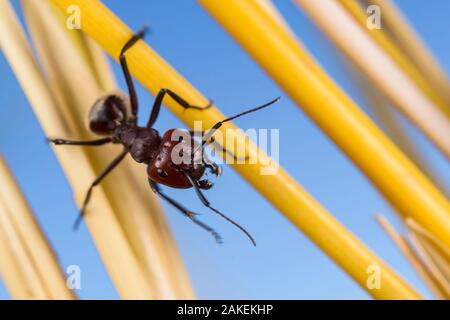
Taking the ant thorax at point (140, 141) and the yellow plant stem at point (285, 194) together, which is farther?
the ant thorax at point (140, 141)

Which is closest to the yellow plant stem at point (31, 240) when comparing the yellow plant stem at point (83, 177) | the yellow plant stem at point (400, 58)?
the yellow plant stem at point (83, 177)

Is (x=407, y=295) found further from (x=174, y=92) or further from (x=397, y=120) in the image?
(x=174, y=92)

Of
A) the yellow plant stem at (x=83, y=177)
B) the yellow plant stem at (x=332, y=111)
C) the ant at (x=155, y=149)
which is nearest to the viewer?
the yellow plant stem at (x=332, y=111)

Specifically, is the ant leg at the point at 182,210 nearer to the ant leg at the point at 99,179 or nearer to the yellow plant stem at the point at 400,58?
the ant leg at the point at 99,179

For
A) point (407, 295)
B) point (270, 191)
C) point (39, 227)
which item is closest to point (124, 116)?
point (39, 227)

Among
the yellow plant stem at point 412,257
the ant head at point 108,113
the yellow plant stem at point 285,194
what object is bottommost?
the yellow plant stem at point 412,257

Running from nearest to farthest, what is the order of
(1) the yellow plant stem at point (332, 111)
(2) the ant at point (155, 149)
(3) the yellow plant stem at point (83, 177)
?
(1) the yellow plant stem at point (332, 111), (3) the yellow plant stem at point (83, 177), (2) the ant at point (155, 149)
